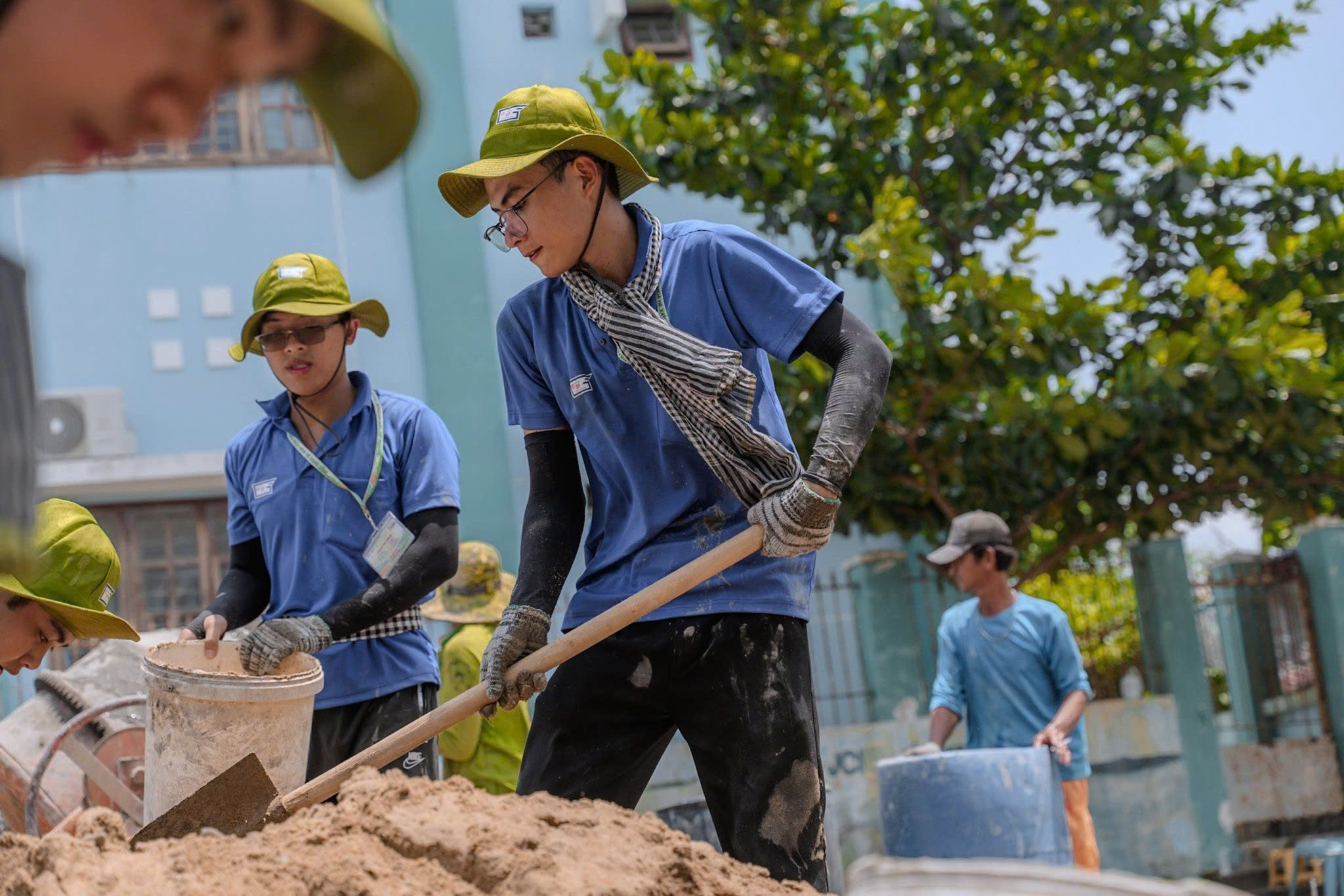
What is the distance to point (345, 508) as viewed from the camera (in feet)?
12.4

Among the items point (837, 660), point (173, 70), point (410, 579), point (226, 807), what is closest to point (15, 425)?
point (173, 70)

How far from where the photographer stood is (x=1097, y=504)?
8914 millimetres

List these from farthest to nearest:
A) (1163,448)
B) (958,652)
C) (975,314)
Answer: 1. (1163,448)
2. (975,314)
3. (958,652)

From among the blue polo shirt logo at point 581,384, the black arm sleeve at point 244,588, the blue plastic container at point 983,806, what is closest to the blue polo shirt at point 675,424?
the blue polo shirt logo at point 581,384

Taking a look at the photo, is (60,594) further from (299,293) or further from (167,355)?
(167,355)

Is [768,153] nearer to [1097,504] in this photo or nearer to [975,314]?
[975,314]

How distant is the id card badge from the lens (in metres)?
3.68

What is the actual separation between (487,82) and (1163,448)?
5761 mm

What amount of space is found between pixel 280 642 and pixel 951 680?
392 centimetres

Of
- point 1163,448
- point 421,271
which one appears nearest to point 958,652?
point 1163,448

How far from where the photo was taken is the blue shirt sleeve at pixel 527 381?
3.27 meters

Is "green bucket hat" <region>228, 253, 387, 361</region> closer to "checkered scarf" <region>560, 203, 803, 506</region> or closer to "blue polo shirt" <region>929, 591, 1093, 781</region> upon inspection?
"checkered scarf" <region>560, 203, 803, 506</region>

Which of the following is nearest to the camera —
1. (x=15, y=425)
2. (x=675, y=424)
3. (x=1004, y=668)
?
(x=15, y=425)

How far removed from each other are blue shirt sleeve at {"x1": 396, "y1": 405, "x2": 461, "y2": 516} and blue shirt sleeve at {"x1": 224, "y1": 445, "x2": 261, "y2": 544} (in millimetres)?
509
